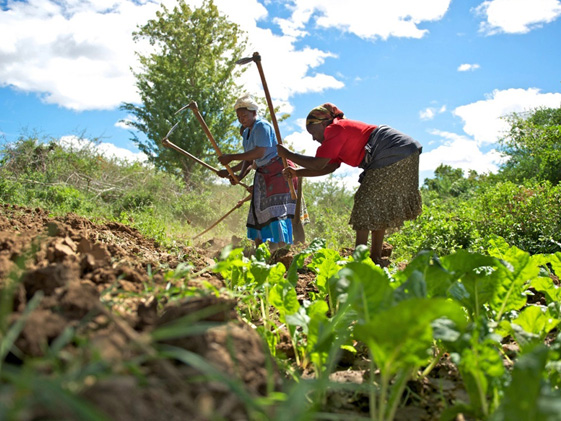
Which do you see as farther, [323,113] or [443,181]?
[443,181]

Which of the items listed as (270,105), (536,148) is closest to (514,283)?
(270,105)

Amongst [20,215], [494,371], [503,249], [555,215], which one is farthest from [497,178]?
[494,371]

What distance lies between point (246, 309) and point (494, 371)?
159cm

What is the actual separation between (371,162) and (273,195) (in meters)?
1.40

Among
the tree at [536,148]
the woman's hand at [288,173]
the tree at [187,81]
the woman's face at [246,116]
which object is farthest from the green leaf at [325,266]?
the tree at [187,81]

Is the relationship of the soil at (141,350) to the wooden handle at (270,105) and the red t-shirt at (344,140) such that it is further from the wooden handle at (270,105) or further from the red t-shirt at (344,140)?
the wooden handle at (270,105)

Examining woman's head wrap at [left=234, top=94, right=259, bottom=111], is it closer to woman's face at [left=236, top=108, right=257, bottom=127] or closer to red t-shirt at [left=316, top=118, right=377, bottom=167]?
woman's face at [left=236, top=108, right=257, bottom=127]

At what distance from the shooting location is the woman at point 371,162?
4254 mm

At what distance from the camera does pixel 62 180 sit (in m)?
9.59

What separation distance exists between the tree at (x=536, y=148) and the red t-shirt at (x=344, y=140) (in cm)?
443

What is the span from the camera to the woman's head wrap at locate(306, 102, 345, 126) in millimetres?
4484

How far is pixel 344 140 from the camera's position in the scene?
4242mm

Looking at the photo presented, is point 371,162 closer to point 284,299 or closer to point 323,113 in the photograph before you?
point 323,113

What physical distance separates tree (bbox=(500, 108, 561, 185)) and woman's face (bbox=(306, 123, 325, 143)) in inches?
177
